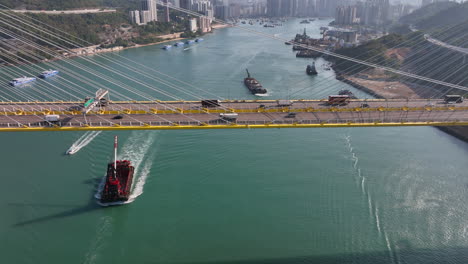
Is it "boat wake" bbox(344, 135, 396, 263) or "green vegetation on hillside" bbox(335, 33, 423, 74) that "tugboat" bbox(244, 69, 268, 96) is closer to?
"boat wake" bbox(344, 135, 396, 263)

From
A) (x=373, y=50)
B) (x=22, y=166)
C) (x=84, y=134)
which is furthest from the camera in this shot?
(x=373, y=50)

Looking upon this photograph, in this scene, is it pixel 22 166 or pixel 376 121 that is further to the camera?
pixel 22 166

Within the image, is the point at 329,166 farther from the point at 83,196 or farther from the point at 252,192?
the point at 83,196

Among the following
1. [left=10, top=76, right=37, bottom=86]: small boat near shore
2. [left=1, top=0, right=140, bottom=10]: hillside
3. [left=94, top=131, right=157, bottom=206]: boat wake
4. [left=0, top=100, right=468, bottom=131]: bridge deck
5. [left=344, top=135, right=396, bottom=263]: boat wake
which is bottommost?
[left=344, top=135, right=396, bottom=263]: boat wake

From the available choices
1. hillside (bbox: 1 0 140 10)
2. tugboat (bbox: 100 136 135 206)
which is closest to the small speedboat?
tugboat (bbox: 100 136 135 206)

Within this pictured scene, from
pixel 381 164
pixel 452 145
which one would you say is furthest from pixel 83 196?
pixel 452 145

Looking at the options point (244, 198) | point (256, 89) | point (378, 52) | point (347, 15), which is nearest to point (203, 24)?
point (347, 15)

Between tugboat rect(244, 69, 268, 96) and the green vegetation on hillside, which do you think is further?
the green vegetation on hillside

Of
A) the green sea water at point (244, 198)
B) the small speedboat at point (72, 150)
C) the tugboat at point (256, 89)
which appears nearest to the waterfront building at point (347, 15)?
the tugboat at point (256, 89)
